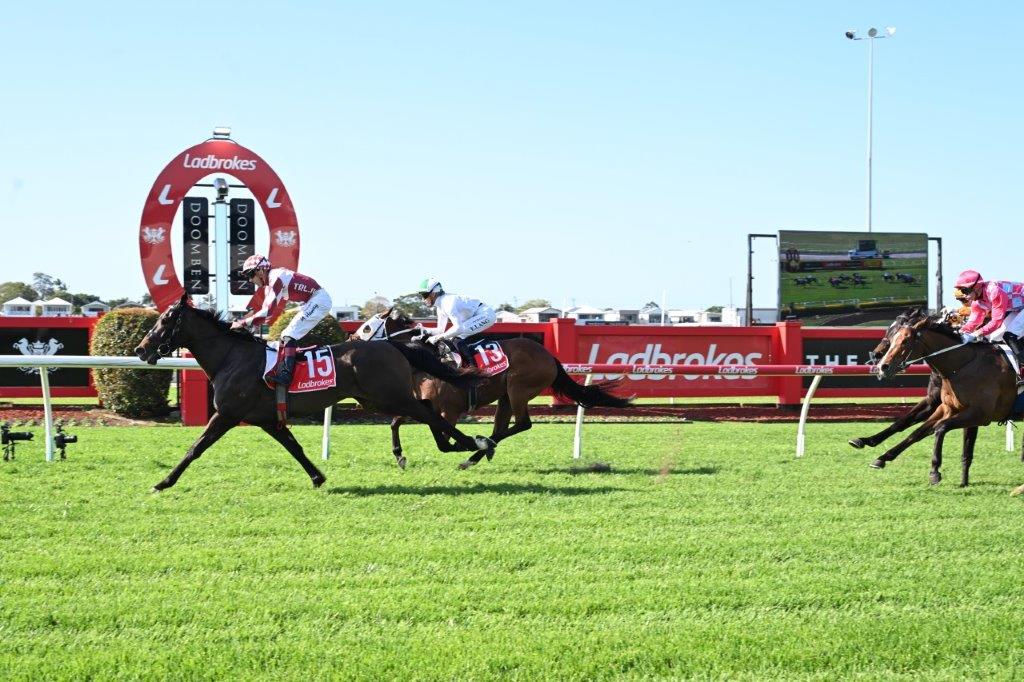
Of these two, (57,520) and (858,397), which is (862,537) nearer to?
(57,520)

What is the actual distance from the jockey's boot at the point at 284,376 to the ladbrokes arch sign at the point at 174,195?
8541 millimetres

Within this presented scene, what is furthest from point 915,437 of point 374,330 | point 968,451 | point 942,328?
point 374,330

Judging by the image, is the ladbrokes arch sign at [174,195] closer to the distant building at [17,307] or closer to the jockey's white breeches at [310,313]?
the jockey's white breeches at [310,313]

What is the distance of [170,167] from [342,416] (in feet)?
Answer: 15.4

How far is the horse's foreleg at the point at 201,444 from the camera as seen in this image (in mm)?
7980

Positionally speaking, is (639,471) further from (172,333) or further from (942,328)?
(172,333)

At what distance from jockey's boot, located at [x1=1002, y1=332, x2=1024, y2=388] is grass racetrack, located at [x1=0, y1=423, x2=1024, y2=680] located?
900 millimetres

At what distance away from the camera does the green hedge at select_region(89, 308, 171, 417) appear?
15.1 metres

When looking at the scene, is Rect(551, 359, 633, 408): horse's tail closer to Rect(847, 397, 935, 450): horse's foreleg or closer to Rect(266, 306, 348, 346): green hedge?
Rect(847, 397, 935, 450): horse's foreleg

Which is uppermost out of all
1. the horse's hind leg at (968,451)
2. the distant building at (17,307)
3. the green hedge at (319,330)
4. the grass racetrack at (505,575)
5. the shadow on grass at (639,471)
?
the distant building at (17,307)

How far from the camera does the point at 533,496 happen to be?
26.2 feet

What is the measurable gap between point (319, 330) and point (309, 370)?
6610mm

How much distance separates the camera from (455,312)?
33.6 feet

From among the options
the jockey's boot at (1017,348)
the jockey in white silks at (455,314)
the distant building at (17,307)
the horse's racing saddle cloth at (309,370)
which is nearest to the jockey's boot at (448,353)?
the jockey in white silks at (455,314)
